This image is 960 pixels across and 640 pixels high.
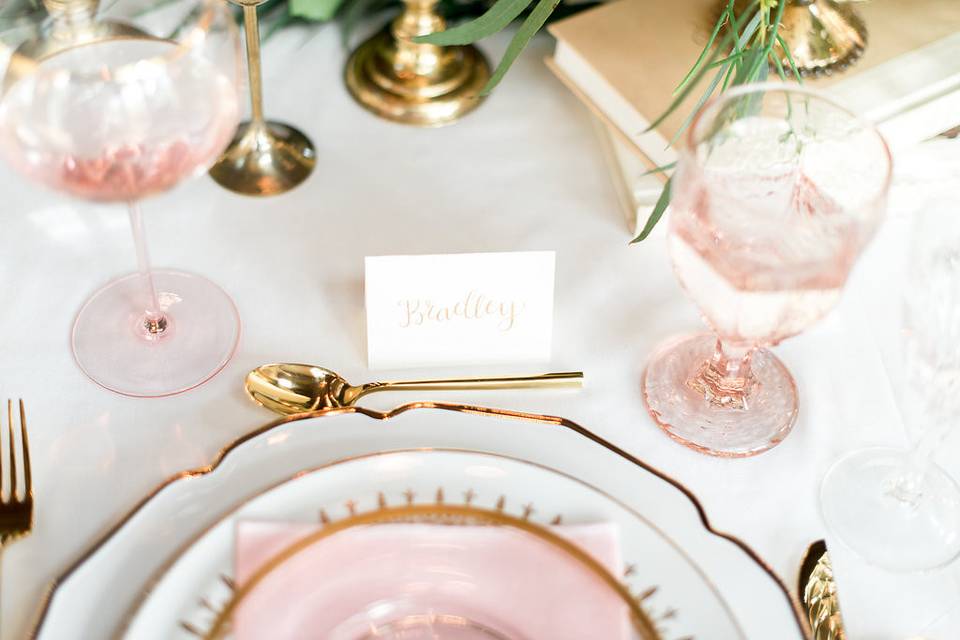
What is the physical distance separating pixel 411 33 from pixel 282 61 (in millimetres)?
138

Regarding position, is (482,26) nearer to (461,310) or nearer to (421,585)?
(461,310)

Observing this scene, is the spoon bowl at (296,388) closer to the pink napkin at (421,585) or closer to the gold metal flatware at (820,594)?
the pink napkin at (421,585)

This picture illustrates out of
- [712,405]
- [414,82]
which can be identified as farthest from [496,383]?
[414,82]

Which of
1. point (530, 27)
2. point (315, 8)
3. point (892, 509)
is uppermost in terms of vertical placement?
point (530, 27)

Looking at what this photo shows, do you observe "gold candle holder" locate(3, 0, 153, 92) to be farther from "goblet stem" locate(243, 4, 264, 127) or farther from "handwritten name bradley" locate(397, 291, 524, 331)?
"handwritten name bradley" locate(397, 291, 524, 331)

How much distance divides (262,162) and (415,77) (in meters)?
0.18

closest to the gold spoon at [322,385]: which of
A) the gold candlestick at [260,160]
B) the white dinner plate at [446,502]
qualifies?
the white dinner plate at [446,502]

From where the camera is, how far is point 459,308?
743 millimetres

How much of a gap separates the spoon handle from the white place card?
2 centimetres

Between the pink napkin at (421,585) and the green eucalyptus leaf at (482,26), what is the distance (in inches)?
15.6

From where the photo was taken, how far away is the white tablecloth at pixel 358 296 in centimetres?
71

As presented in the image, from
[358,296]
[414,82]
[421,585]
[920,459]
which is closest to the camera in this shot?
[421,585]

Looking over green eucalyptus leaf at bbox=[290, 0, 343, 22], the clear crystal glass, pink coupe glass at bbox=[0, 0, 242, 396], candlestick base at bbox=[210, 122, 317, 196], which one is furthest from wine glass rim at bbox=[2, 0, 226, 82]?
the clear crystal glass

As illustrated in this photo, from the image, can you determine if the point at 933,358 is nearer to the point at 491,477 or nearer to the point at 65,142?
the point at 491,477
